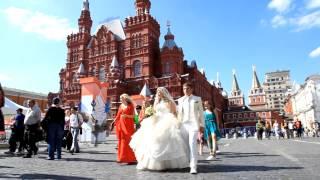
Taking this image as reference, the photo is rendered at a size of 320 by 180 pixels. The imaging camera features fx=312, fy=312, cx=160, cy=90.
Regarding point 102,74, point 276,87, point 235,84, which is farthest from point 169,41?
point 276,87

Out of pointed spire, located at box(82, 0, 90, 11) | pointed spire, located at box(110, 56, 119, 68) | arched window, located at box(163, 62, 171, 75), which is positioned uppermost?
pointed spire, located at box(82, 0, 90, 11)

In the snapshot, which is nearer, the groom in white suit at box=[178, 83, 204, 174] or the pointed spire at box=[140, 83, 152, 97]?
the groom in white suit at box=[178, 83, 204, 174]

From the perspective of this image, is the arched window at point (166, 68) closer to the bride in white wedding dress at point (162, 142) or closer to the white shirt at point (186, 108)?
the bride in white wedding dress at point (162, 142)

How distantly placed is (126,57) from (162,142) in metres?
46.9

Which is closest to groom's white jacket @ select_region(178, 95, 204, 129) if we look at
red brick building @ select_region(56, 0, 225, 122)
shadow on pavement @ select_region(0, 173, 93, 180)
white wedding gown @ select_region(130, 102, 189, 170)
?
white wedding gown @ select_region(130, 102, 189, 170)

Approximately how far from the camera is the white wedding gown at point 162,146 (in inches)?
233

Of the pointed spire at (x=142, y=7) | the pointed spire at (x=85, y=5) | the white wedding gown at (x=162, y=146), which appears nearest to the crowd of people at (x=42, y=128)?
the white wedding gown at (x=162, y=146)

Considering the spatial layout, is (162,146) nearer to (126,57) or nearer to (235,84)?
(126,57)

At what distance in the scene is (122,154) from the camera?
25.2 feet

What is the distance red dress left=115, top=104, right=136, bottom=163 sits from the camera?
7664 millimetres

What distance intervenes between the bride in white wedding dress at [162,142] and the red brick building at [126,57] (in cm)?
4075

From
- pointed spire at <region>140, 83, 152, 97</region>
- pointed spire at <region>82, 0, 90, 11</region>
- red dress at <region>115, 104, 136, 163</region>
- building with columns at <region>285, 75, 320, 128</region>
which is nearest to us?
red dress at <region>115, 104, 136, 163</region>

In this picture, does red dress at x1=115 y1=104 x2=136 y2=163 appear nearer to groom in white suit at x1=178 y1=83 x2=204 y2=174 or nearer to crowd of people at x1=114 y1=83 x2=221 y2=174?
crowd of people at x1=114 y1=83 x2=221 y2=174

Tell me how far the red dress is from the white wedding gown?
133 cm
